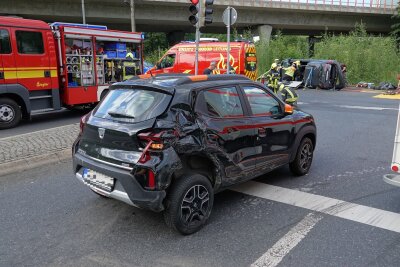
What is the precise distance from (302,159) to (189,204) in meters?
2.57

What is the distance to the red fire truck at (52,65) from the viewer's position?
9.43 metres

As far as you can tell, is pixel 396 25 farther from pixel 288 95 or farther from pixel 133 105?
pixel 133 105

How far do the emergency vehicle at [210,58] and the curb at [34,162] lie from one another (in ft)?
31.0

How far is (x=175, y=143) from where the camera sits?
147 inches

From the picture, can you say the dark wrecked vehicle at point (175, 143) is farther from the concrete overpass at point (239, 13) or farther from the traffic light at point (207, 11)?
the concrete overpass at point (239, 13)

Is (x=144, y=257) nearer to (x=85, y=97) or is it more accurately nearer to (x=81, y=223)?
(x=81, y=223)

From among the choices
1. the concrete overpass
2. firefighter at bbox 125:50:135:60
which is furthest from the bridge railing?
firefighter at bbox 125:50:135:60

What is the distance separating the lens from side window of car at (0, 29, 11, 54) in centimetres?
917

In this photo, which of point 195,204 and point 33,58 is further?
point 33,58

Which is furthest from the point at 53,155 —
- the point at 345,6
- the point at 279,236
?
the point at 345,6

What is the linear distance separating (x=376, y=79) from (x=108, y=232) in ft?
83.3

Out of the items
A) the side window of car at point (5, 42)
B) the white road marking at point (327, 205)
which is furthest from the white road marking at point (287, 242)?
the side window of car at point (5, 42)

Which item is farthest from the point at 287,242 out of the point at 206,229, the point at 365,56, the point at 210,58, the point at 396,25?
the point at 396,25

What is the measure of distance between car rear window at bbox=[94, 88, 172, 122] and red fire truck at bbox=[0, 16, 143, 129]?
631 cm
